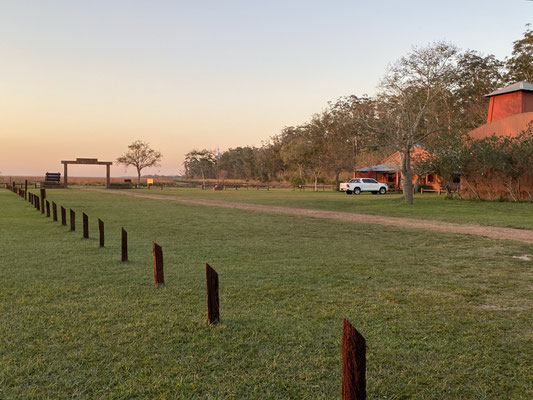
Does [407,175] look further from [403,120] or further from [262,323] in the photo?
[262,323]

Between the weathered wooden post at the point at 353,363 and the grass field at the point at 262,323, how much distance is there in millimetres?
800

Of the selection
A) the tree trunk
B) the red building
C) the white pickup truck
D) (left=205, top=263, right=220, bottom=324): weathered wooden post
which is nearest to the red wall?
the red building

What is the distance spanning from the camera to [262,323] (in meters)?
4.38

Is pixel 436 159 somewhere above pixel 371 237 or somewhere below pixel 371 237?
above

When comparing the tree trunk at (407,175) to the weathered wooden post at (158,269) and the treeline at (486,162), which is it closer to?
the treeline at (486,162)

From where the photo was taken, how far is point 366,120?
2502 cm

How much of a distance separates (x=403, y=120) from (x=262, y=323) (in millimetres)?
23524

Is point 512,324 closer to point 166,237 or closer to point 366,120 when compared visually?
point 166,237

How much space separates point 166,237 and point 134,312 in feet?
21.3

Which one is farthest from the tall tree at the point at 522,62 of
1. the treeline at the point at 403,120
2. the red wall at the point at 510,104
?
the red wall at the point at 510,104

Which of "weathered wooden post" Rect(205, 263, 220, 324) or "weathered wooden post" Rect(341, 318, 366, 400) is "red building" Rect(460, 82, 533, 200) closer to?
"weathered wooden post" Rect(205, 263, 220, 324)

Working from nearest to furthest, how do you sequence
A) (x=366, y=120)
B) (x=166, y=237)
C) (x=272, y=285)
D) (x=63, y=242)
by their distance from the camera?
(x=272, y=285) < (x=63, y=242) < (x=166, y=237) < (x=366, y=120)

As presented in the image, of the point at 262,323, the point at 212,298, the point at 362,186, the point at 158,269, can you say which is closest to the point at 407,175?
the point at 362,186

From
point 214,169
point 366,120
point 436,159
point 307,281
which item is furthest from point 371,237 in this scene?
point 214,169
